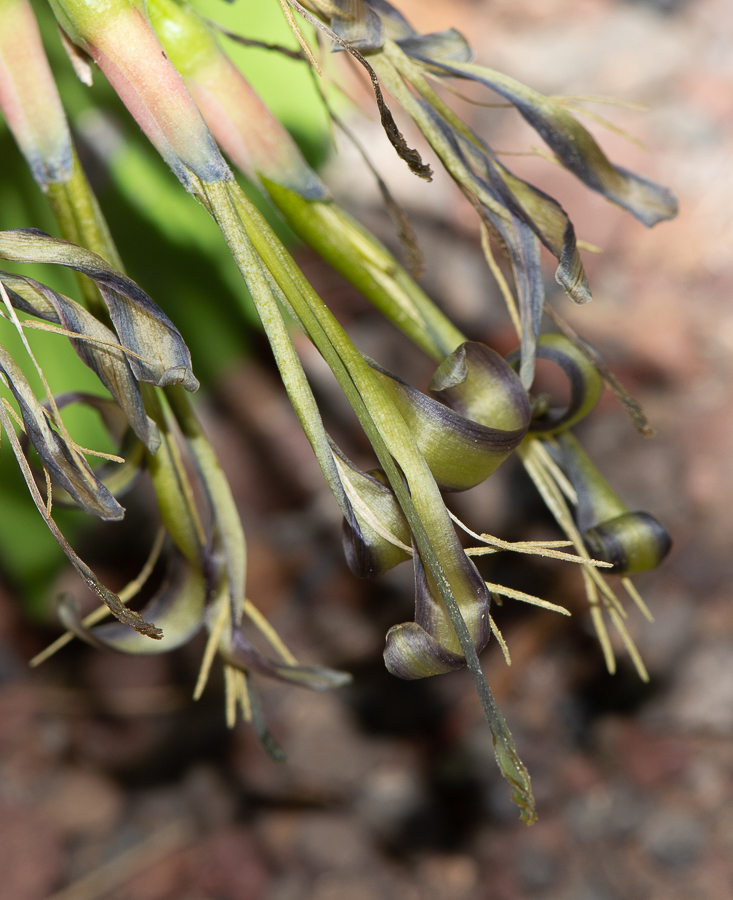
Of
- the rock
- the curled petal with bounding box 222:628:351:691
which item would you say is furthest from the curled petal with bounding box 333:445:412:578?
the rock

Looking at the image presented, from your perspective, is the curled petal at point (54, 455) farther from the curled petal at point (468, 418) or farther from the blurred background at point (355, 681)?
the blurred background at point (355, 681)

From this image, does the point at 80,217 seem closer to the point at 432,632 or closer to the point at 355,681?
the point at 432,632

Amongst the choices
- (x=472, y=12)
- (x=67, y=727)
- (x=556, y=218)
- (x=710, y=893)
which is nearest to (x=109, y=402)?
(x=556, y=218)

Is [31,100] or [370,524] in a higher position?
[31,100]

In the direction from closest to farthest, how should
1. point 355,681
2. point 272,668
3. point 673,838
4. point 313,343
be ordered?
point 313,343
point 272,668
point 673,838
point 355,681

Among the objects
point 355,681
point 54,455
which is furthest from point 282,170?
point 355,681

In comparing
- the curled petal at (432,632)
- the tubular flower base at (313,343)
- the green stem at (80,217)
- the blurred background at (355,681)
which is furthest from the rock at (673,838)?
the green stem at (80,217)

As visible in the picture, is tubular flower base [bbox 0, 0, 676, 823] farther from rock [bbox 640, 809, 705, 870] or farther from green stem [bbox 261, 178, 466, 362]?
rock [bbox 640, 809, 705, 870]
